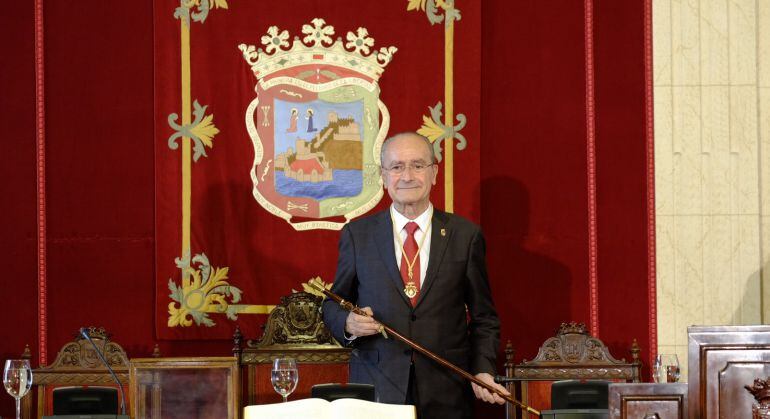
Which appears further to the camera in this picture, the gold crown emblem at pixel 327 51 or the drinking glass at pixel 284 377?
the gold crown emblem at pixel 327 51

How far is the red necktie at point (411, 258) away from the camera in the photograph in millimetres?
3703

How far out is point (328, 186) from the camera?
198 inches

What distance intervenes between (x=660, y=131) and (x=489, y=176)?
0.89 meters

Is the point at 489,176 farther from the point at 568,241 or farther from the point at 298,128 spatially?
the point at 298,128

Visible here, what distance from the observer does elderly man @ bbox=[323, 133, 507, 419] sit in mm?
3588

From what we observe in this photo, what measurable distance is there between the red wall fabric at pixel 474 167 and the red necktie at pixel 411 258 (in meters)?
1.26

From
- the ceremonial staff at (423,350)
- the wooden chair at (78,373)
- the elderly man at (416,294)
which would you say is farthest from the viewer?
the wooden chair at (78,373)

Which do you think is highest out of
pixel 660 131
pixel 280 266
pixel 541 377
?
pixel 660 131

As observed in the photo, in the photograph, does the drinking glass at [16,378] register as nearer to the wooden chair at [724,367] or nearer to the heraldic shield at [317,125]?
the heraldic shield at [317,125]

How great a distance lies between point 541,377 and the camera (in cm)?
468

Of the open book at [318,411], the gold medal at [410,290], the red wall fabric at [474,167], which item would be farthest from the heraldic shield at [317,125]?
the open book at [318,411]

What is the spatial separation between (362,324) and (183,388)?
67 cm

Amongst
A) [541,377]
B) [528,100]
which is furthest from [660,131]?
[541,377]

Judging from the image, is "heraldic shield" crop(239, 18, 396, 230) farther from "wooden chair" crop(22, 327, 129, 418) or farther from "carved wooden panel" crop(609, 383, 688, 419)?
"carved wooden panel" crop(609, 383, 688, 419)
